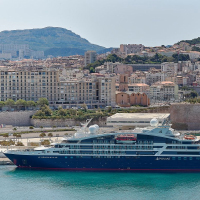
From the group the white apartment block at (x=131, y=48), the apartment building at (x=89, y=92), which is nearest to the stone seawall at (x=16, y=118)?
the apartment building at (x=89, y=92)

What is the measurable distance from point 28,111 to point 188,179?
25070mm

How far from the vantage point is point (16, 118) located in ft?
193

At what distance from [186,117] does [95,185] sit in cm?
2373

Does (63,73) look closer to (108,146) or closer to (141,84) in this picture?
(141,84)

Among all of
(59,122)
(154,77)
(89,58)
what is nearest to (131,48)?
(89,58)

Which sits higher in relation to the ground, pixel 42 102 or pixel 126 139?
pixel 42 102

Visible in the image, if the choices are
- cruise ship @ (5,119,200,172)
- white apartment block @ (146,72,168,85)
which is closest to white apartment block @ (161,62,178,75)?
white apartment block @ (146,72,168,85)

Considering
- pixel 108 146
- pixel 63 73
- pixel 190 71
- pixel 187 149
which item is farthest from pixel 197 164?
pixel 190 71

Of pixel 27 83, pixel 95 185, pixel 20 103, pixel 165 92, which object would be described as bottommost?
pixel 95 185

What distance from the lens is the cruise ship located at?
128 feet

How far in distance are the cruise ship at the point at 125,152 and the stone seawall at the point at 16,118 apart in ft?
64.1

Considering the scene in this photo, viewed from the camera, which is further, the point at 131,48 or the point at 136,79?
the point at 131,48

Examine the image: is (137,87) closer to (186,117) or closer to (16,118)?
(186,117)

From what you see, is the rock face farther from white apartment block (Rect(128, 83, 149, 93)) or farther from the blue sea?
the blue sea
